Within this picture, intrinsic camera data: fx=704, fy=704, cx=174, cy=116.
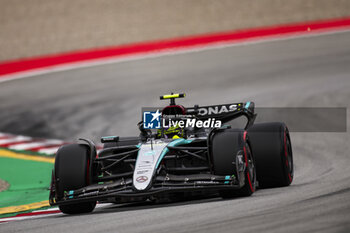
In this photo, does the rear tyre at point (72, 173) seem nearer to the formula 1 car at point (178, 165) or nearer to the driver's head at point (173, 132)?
the formula 1 car at point (178, 165)

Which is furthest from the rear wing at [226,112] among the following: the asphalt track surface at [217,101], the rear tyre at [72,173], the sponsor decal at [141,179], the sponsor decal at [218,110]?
the sponsor decal at [141,179]

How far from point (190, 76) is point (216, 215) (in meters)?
14.2

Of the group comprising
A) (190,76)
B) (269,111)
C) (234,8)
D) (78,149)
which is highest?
(234,8)

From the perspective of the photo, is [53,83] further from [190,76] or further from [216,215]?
[216,215]

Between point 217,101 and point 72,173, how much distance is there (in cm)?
912

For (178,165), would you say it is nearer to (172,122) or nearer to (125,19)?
(172,122)

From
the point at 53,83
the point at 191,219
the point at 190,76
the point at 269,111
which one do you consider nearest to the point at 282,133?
the point at 191,219

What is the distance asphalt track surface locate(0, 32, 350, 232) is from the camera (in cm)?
669

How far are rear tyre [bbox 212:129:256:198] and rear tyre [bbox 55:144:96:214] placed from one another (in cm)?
168

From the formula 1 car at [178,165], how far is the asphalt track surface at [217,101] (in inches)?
9.3

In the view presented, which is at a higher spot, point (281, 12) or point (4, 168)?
point (281, 12)

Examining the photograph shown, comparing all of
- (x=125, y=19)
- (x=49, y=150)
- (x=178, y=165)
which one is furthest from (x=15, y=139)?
(x=125, y=19)

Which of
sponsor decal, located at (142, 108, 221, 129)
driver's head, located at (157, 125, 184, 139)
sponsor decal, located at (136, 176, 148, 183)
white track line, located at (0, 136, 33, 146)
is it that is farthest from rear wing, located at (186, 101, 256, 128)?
white track line, located at (0, 136, 33, 146)

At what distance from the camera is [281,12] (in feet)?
93.0
